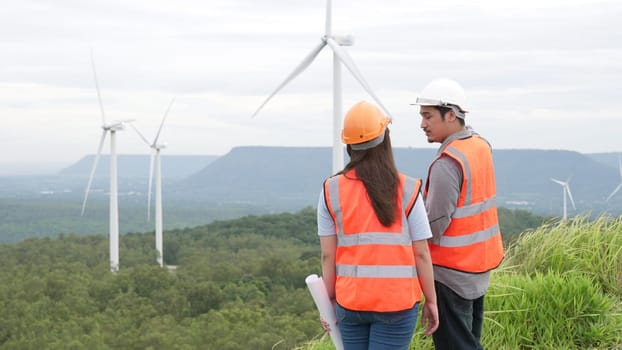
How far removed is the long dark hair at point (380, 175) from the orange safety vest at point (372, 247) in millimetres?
41

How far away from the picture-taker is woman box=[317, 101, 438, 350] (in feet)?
14.0

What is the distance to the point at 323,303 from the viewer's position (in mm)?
4609

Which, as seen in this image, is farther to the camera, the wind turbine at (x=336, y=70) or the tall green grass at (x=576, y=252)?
the wind turbine at (x=336, y=70)

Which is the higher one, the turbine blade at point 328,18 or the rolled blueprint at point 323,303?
the turbine blade at point 328,18

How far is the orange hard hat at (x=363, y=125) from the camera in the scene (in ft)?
14.1

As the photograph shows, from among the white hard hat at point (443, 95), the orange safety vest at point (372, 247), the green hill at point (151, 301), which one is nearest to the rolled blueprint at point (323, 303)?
the orange safety vest at point (372, 247)

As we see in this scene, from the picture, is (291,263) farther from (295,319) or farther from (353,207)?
(353,207)

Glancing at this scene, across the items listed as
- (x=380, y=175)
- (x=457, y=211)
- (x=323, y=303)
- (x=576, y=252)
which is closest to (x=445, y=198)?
(x=457, y=211)

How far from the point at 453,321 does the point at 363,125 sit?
1493 millimetres

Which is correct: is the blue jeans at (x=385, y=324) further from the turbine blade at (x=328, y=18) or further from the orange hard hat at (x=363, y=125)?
the turbine blade at (x=328, y=18)

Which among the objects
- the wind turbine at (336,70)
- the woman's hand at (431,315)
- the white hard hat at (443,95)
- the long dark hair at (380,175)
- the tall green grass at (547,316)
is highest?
the wind turbine at (336,70)

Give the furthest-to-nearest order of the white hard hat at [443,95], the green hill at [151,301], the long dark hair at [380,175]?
the green hill at [151,301] → the white hard hat at [443,95] → the long dark hair at [380,175]

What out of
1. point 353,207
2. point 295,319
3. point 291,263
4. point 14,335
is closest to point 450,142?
point 353,207

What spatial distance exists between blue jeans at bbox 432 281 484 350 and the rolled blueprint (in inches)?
27.1
